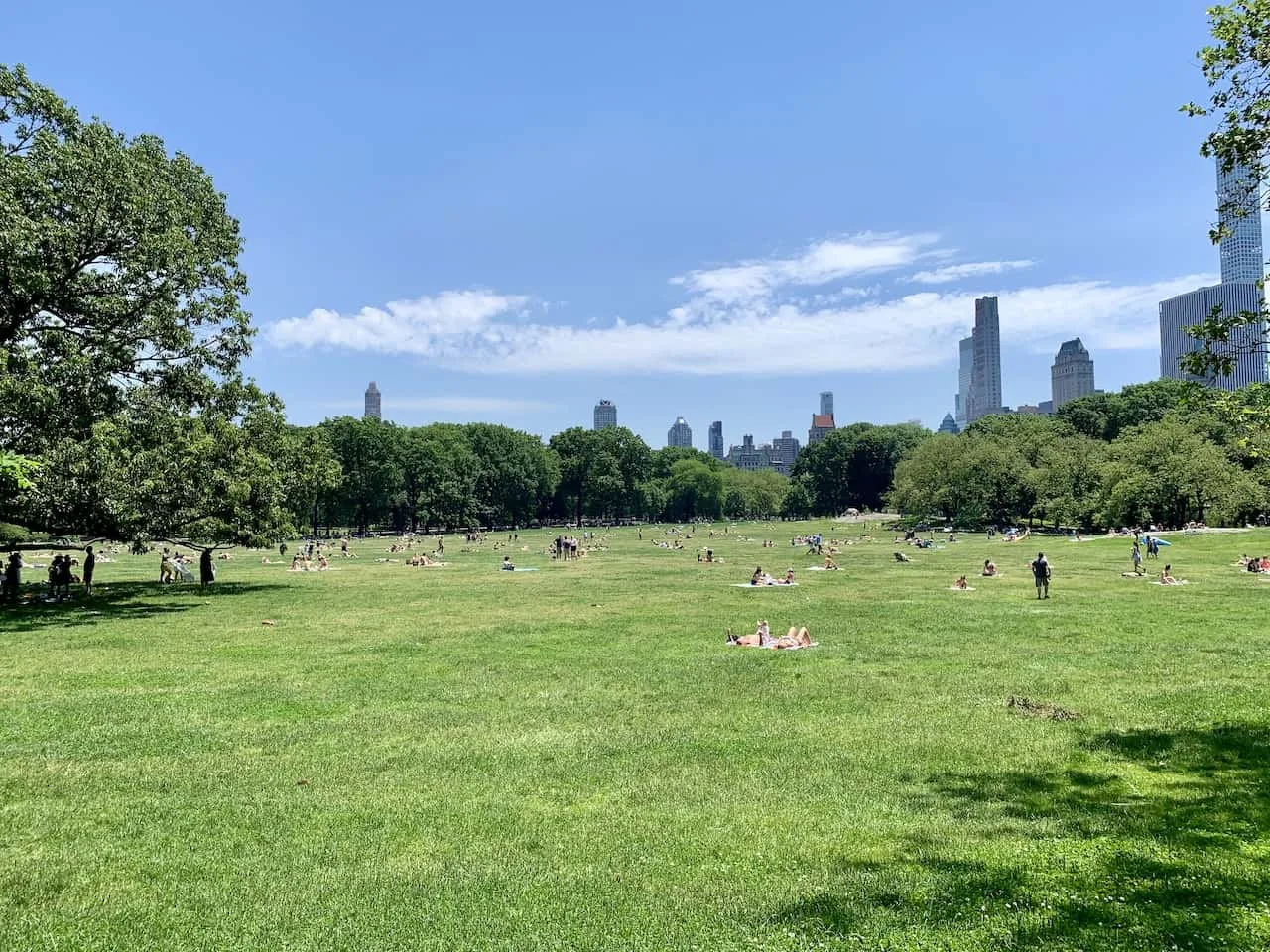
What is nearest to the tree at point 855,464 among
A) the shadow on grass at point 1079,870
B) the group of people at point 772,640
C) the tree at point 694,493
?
the tree at point 694,493

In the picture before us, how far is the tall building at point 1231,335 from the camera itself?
417 inches

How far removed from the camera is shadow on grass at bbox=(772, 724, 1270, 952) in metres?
6.21

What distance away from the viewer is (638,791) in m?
9.56

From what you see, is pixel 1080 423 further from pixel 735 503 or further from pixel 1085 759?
pixel 1085 759

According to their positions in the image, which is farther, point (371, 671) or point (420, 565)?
point (420, 565)

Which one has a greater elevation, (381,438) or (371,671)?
Result: (381,438)

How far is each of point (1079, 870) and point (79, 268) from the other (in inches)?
1206

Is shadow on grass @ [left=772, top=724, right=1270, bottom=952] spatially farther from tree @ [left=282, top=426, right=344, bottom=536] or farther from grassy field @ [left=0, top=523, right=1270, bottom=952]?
tree @ [left=282, top=426, right=344, bottom=536]

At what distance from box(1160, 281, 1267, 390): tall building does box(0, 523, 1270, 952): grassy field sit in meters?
5.38

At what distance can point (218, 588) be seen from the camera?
36.4 metres

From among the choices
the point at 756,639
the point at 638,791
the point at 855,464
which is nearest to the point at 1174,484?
the point at 756,639

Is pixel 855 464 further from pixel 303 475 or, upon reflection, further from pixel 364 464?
pixel 303 475

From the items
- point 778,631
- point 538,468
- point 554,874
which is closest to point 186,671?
point 554,874

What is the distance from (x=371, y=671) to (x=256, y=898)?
992 cm
